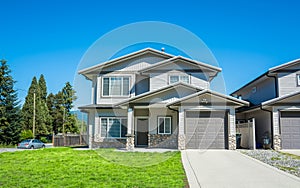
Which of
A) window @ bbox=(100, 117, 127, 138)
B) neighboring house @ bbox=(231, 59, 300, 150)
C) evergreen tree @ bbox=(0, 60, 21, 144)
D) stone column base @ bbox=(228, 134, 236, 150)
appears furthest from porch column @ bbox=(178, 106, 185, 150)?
evergreen tree @ bbox=(0, 60, 21, 144)

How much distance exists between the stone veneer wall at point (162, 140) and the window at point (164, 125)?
0.34m

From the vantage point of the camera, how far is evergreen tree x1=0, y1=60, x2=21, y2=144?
31.4 m

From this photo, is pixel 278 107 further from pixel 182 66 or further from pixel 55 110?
pixel 55 110

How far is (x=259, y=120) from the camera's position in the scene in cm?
2166

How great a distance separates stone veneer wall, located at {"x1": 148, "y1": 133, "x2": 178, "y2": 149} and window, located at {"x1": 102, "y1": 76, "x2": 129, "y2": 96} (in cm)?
438

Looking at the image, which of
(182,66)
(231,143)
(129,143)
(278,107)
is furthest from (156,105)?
(278,107)

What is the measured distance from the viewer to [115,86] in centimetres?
2327

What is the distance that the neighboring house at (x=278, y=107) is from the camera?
719 inches

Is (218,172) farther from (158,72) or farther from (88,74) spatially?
(88,74)

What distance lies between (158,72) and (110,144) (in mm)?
6732

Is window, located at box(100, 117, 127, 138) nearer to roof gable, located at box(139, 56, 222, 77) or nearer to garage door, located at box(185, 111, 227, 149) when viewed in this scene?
roof gable, located at box(139, 56, 222, 77)

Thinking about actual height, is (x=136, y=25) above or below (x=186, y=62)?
above

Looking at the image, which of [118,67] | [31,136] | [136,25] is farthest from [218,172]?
[31,136]

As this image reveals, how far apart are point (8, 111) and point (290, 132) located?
1114 inches
